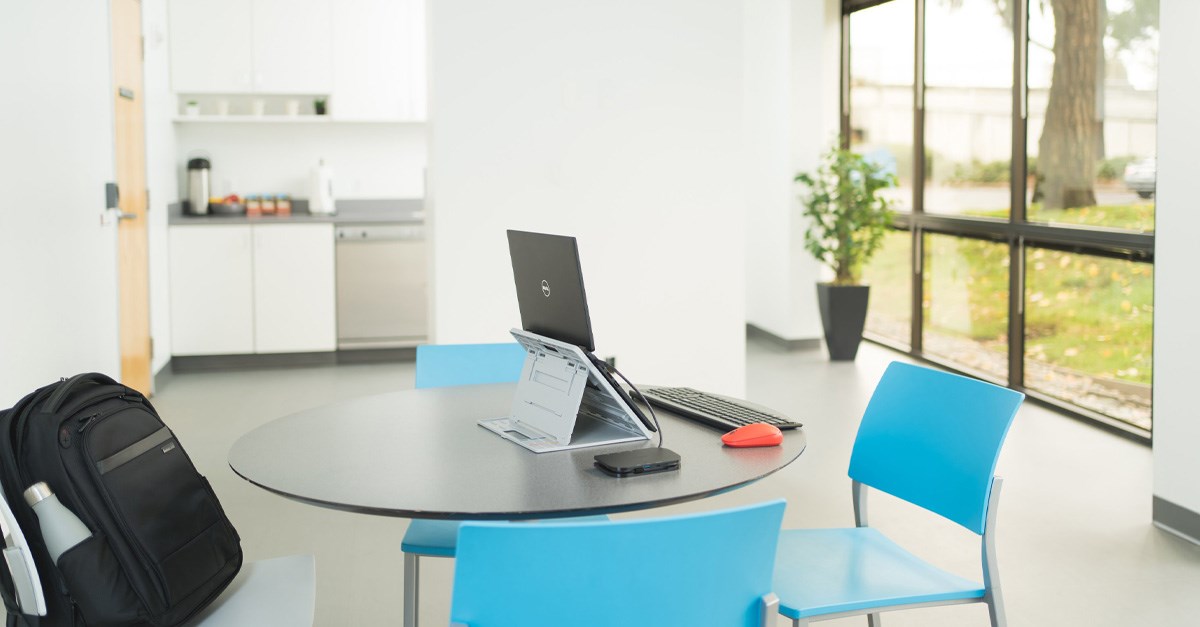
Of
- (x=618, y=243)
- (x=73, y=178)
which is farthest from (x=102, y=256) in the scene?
(x=618, y=243)

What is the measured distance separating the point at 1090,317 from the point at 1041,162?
33.5 inches

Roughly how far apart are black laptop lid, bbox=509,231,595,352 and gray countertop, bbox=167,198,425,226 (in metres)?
4.71

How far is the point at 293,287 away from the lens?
22.1 feet

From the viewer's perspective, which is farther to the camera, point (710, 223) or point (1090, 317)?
point (1090, 317)

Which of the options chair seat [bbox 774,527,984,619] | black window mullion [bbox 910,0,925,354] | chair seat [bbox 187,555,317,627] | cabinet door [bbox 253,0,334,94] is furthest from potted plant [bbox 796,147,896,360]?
chair seat [bbox 187,555,317,627]

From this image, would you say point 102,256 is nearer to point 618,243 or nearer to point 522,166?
point 522,166

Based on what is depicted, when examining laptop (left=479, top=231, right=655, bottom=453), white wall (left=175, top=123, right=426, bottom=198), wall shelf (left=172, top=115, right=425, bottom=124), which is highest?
wall shelf (left=172, top=115, right=425, bottom=124)

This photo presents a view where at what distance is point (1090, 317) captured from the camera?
515 centimetres

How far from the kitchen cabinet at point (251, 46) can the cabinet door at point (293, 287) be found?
97 cm

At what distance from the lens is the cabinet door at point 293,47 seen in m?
6.83

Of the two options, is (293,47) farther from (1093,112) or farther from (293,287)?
(1093,112)

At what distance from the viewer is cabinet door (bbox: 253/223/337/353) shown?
6684mm

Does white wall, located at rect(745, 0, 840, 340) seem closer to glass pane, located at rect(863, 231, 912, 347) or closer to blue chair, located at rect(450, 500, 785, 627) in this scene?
glass pane, located at rect(863, 231, 912, 347)

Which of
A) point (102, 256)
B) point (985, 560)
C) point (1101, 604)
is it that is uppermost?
point (102, 256)
